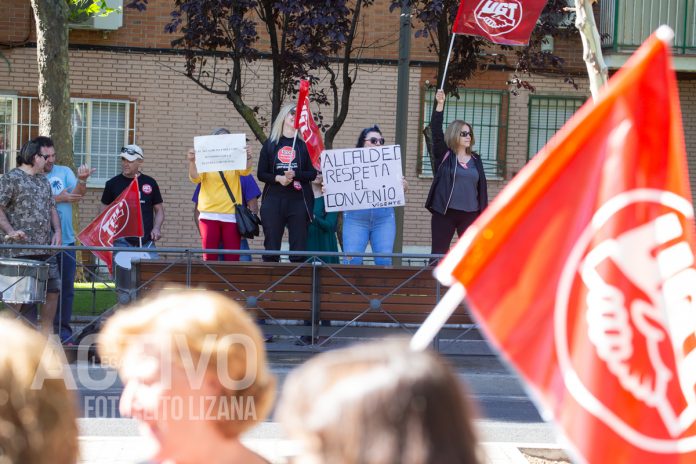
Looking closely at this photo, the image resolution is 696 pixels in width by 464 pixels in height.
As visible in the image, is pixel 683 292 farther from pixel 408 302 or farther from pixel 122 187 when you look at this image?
pixel 122 187

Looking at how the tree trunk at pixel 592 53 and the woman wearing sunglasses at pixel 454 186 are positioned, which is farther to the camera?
the woman wearing sunglasses at pixel 454 186

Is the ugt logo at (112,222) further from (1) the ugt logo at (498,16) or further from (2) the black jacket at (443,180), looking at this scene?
(1) the ugt logo at (498,16)

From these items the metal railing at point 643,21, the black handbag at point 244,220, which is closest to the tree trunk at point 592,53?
the black handbag at point 244,220

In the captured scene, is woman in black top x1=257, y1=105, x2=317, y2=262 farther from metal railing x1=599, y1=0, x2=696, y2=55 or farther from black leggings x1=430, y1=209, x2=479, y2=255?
metal railing x1=599, y1=0, x2=696, y2=55

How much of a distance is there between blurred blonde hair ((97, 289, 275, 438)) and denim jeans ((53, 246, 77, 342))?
22.4ft

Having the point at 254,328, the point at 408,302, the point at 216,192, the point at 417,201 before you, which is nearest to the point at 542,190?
the point at 254,328

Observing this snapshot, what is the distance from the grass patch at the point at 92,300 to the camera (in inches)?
442

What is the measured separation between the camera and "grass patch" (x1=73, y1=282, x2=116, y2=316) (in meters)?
11.2

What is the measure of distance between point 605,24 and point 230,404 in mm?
18026

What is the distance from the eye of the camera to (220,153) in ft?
32.1

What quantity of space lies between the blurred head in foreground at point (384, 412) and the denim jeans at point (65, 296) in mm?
7656

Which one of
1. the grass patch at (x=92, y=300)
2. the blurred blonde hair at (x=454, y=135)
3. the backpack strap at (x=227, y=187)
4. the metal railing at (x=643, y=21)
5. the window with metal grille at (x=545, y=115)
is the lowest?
the grass patch at (x=92, y=300)

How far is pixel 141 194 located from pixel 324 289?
297 cm

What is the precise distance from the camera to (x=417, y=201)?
1966 cm
